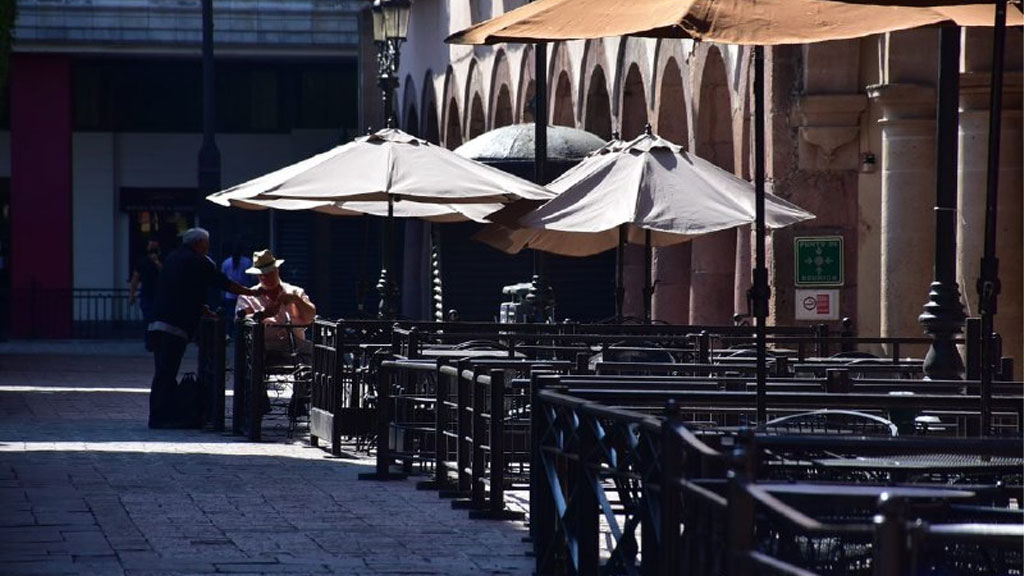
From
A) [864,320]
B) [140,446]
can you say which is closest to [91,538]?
[140,446]

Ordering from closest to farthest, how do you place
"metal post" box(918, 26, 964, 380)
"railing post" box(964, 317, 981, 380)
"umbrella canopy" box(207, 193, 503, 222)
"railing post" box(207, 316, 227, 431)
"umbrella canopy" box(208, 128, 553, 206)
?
"railing post" box(964, 317, 981, 380) → "metal post" box(918, 26, 964, 380) → "umbrella canopy" box(208, 128, 553, 206) → "railing post" box(207, 316, 227, 431) → "umbrella canopy" box(207, 193, 503, 222)

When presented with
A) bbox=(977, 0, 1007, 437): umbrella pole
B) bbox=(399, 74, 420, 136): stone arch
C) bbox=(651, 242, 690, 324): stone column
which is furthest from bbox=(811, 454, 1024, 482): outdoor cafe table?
bbox=(399, 74, 420, 136): stone arch

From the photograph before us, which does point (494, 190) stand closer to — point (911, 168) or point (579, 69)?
point (911, 168)

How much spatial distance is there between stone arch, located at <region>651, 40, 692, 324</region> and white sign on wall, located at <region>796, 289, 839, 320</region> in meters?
3.64

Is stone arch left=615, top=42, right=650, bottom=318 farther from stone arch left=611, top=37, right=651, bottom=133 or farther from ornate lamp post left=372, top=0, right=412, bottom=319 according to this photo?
ornate lamp post left=372, top=0, right=412, bottom=319

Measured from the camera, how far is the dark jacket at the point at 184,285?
17.1 meters

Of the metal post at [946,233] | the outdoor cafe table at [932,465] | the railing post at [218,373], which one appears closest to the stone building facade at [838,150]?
the metal post at [946,233]

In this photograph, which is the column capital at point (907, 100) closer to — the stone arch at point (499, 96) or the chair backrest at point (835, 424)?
the chair backrest at point (835, 424)

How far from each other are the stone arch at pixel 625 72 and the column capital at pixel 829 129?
5.32 meters

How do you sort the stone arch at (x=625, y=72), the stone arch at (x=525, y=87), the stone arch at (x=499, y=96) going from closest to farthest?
A: the stone arch at (x=625, y=72)
the stone arch at (x=525, y=87)
the stone arch at (x=499, y=96)

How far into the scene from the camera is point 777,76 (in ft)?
63.1

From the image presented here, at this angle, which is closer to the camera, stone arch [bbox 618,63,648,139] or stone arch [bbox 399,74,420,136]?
stone arch [bbox 618,63,648,139]

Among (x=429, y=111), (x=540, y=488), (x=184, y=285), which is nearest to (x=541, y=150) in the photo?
(x=184, y=285)

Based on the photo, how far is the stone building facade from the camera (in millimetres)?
15836
